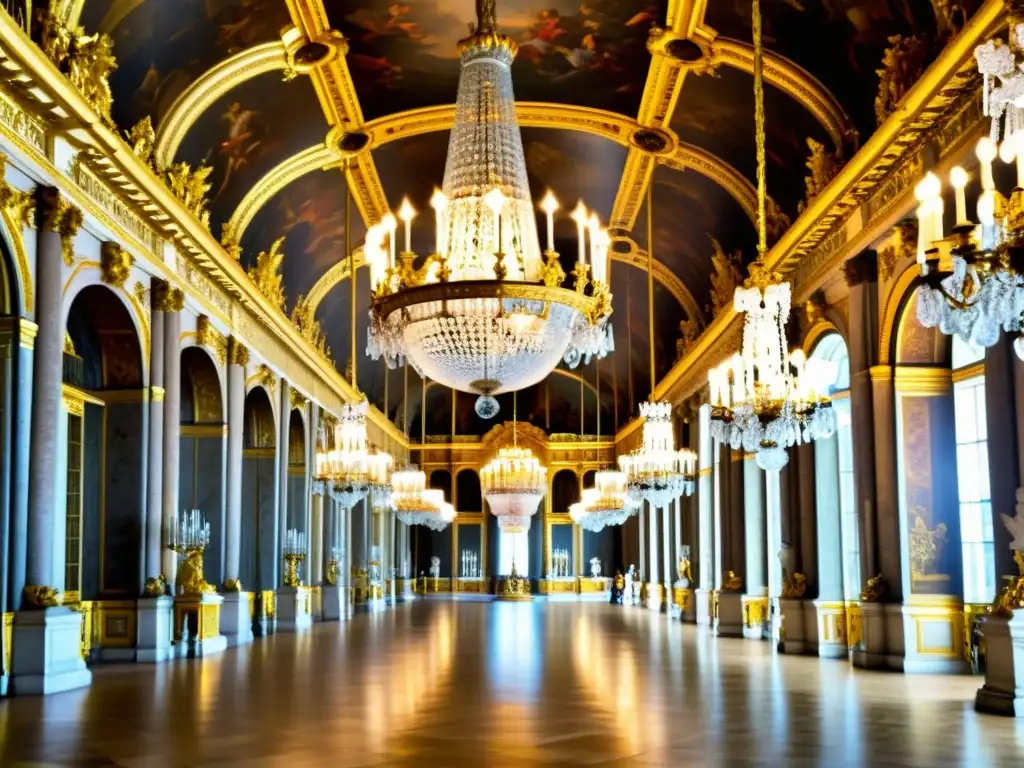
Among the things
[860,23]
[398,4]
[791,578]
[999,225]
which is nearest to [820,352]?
[791,578]

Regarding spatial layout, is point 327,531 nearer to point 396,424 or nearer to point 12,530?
point 396,424

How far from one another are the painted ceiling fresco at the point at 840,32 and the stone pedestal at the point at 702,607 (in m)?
12.2

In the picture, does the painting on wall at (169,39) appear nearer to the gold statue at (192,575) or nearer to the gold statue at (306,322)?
the gold statue at (192,575)

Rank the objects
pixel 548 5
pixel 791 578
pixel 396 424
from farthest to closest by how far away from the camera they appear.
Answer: pixel 396 424 < pixel 791 578 < pixel 548 5

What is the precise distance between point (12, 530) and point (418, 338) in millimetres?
4781

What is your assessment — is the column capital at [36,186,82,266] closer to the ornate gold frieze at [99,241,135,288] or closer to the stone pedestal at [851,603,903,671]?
the ornate gold frieze at [99,241,135,288]

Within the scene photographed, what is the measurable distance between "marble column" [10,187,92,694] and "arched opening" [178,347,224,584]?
5.93 meters

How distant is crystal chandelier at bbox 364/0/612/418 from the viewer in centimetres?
841

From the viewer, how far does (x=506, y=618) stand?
25.1m

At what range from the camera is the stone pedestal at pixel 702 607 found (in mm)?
23047

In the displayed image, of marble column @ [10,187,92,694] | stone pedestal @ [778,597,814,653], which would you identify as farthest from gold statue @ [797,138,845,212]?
marble column @ [10,187,92,694]

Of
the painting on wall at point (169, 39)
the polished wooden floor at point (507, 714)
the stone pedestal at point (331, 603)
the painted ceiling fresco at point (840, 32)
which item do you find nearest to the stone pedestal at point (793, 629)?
the polished wooden floor at point (507, 714)

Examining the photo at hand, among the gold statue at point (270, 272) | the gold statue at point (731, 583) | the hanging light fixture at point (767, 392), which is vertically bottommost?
the gold statue at point (731, 583)

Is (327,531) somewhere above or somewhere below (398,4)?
below
